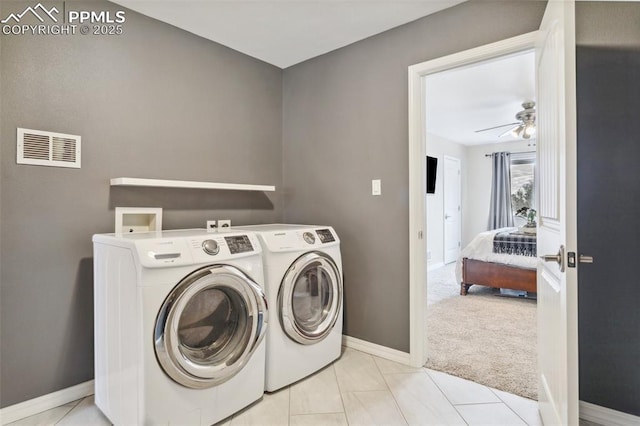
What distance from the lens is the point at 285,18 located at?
235 centimetres

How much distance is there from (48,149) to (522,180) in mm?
6962

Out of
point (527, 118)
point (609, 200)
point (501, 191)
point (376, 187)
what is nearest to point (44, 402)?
point (376, 187)

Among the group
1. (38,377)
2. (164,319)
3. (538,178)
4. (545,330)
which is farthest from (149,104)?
(545,330)

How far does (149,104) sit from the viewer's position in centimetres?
233

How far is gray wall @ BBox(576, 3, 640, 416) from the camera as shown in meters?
1.69

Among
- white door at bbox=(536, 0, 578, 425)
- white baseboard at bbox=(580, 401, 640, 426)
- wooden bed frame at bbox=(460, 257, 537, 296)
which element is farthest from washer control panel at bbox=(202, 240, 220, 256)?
wooden bed frame at bbox=(460, 257, 537, 296)

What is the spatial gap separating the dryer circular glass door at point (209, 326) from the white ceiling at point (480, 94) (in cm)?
197

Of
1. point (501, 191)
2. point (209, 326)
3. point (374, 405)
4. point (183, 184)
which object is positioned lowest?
point (374, 405)

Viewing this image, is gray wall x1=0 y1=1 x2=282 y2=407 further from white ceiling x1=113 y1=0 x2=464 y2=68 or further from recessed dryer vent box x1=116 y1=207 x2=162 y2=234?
white ceiling x1=113 y1=0 x2=464 y2=68

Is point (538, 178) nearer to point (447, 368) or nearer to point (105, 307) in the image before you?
point (447, 368)

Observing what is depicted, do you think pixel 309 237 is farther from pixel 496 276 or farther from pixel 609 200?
pixel 496 276

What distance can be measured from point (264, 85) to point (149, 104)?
104 centimetres

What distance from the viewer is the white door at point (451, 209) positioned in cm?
637

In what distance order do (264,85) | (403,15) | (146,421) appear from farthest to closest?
(264,85) → (403,15) → (146,421)
